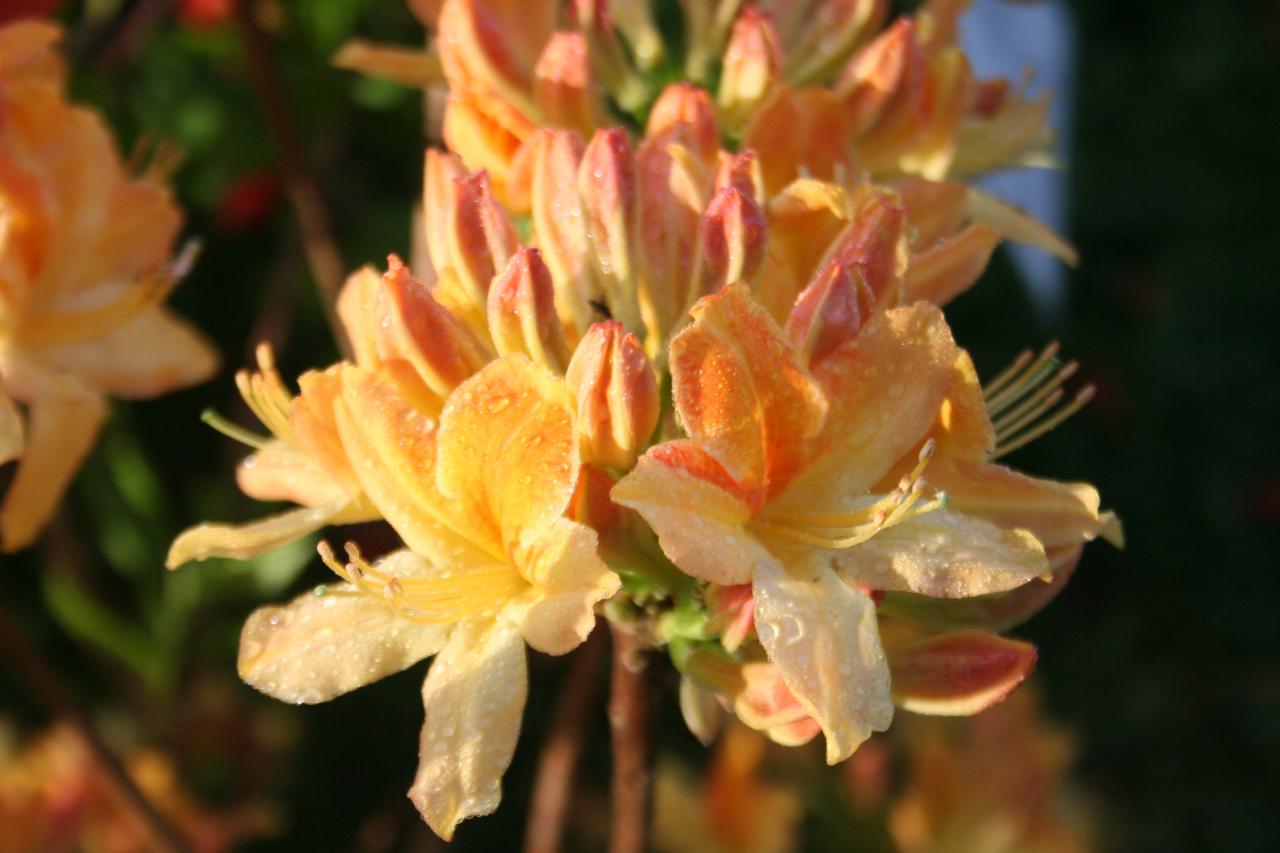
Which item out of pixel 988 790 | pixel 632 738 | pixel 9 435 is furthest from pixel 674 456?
pixel 988 790

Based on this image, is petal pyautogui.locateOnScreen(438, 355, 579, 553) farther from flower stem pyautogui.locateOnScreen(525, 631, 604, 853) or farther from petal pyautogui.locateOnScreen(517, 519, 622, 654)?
flower stem pyautogui.locateOnScreen(525, 631, 604, 853)

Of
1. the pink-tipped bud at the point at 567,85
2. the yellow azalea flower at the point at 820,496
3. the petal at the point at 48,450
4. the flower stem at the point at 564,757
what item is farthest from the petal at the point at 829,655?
the petal at the point at 48,450

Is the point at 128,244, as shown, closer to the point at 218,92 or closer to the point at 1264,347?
the point at 218,92

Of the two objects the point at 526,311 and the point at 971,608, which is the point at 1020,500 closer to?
the point at 971,608

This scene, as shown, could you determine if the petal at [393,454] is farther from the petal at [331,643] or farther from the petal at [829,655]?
the petal at [829,655]

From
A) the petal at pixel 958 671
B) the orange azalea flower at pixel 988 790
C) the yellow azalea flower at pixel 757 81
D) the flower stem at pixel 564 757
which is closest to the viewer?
the petal at pixel 958 671

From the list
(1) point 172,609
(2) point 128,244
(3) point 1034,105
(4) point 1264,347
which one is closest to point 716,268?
(3) point 1034,105
